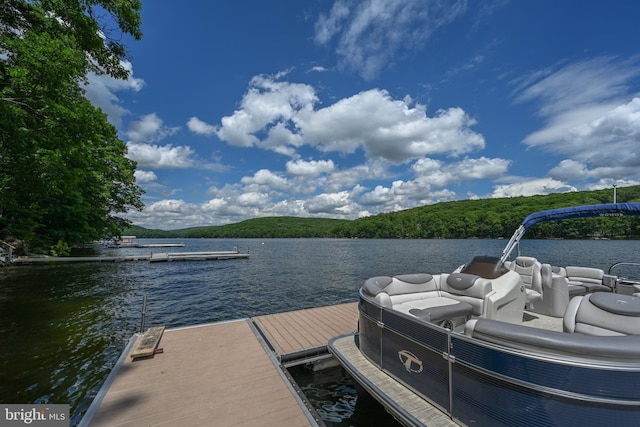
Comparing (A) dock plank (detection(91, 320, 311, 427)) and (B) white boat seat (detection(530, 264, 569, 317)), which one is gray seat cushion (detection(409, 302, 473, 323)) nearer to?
(A) dock plank (detection(91, 320, 311, 427))

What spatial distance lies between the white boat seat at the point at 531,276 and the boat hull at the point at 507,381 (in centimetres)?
423

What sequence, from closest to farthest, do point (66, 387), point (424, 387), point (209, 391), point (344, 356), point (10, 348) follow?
point (424, 387), point (209, 391), point (344, 356), point (66, 387), point (10, 348)

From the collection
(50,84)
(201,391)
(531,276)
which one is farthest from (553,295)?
(50,84)

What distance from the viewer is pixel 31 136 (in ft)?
23.3

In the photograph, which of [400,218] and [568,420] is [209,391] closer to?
[568,420]

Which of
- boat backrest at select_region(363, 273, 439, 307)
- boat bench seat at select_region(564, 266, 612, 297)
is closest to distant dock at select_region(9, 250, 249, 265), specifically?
boat backrest at select_region(363, 273, 439, 307)

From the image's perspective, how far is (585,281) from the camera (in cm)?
670

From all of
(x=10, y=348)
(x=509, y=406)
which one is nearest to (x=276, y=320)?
(x=509, y=406)

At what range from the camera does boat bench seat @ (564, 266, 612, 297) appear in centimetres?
616

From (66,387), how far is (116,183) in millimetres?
25898

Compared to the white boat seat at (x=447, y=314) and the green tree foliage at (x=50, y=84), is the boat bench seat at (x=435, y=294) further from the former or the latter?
the green tree foliage at (x=50, y=84)

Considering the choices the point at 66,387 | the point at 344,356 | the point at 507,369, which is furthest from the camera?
the point at 66,387

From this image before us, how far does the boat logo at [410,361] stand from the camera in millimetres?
3239

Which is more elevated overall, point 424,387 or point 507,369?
point 507,369
